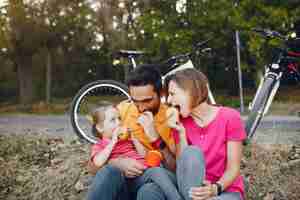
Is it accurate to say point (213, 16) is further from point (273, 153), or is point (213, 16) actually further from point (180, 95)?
point (180, 95)

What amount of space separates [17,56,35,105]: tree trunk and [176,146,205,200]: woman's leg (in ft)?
39.5

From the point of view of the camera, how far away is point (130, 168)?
2.43 meters

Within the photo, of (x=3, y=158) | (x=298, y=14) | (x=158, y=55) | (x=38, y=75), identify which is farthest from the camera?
(x=38, y=75)

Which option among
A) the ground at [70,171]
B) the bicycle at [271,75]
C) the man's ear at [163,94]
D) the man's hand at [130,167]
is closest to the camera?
the man's hand at [130,167]

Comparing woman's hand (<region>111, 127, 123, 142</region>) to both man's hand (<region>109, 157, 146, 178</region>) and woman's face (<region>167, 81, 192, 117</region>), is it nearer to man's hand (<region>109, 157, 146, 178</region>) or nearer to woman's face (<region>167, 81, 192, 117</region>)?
man's hand (<region>109, 157, 146, 178</region>)

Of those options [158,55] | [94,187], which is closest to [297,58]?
[94,187]

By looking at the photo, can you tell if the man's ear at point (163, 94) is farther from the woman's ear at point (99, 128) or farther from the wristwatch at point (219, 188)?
the wristwatch at point (219, 188)

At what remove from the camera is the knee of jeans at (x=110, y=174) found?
236 centimetres

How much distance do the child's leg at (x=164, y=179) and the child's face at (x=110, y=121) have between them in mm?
276

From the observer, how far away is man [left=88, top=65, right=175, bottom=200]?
7.74ft

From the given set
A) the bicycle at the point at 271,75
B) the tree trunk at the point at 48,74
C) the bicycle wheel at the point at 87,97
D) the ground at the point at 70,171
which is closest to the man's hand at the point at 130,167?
the ground at the point at 70,171

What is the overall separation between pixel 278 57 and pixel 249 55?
7101mm

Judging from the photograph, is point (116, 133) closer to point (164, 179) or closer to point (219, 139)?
point (164, 179)

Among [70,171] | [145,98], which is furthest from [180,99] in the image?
[70,171]
